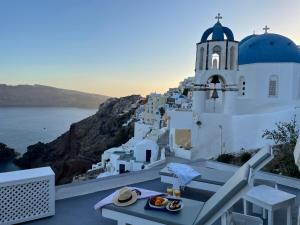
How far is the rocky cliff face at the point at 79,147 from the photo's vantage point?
45806 millimetres

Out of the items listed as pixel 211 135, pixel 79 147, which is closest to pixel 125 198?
pixel 211 135

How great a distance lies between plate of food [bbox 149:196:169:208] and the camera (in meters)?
3.49

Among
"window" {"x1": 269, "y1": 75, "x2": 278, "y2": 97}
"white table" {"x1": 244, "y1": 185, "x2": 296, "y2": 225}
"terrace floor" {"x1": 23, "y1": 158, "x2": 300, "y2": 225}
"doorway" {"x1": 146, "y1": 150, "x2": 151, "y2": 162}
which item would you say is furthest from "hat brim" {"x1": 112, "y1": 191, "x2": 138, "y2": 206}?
"doorway" {"x1": 146, "y1": 150, "x2": 151, "y2": 162}

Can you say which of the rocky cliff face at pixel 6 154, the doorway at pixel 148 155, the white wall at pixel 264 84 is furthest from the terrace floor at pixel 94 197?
the rocky cliff face at pixel 6 154

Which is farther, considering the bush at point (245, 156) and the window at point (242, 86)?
the window at point (242, 86)

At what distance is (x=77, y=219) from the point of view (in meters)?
3.95

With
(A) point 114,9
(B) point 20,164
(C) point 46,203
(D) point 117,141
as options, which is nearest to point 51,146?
(B) point 20,164

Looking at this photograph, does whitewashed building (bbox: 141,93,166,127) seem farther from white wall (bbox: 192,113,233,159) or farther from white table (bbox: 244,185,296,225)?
white table (bbox: 244,185,296,225)

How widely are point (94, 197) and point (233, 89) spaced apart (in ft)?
45.0

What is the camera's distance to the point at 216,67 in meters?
17.3

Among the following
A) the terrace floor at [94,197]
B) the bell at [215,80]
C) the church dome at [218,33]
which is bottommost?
the terrace floor at [94,197]

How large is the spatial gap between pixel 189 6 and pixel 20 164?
51.4 metres

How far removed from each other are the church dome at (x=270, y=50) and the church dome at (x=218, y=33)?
1.85 metres

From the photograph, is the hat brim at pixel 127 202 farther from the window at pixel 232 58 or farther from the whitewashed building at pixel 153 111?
the whitewashed building at pixel 153 111
